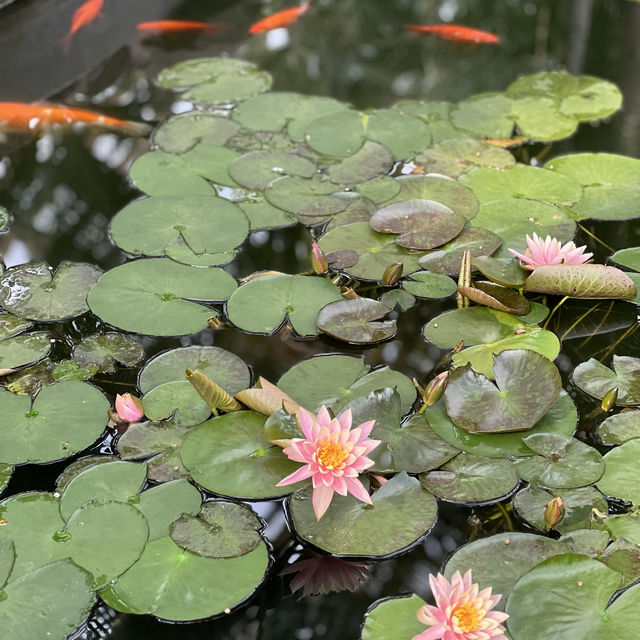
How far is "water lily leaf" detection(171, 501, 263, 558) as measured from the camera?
156cm

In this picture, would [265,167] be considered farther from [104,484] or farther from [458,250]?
[104,484]

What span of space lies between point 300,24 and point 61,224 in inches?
80.9

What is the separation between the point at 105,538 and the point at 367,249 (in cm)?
125

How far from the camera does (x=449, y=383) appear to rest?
187 cm

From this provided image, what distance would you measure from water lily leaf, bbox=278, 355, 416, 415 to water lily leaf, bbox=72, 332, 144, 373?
0.44 metres

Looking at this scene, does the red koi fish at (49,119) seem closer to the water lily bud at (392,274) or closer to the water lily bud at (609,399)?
the water lily bud at (392,274)

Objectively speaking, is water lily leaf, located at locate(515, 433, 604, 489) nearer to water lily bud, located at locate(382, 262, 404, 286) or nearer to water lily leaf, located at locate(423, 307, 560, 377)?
water lily leaf, located at locate(423, 307, 560, 377)

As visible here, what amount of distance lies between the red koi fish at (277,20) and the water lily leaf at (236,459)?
2738 mm

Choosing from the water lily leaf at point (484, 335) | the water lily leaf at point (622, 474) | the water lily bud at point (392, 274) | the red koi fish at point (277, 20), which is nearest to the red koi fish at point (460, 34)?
the red koi fish at point (277, 20)

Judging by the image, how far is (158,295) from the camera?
2.21 meters

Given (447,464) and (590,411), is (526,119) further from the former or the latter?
(447,464)

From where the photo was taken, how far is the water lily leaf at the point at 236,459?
65.9 inches

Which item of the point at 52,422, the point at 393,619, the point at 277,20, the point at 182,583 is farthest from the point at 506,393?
the point at 277,20

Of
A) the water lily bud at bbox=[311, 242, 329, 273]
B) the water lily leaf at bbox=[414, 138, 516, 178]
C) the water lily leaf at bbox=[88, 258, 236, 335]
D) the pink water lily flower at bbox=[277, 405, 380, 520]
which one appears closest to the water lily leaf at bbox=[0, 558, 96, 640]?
the pink water lily flower at bbox=[277, 405, 380, 520]
